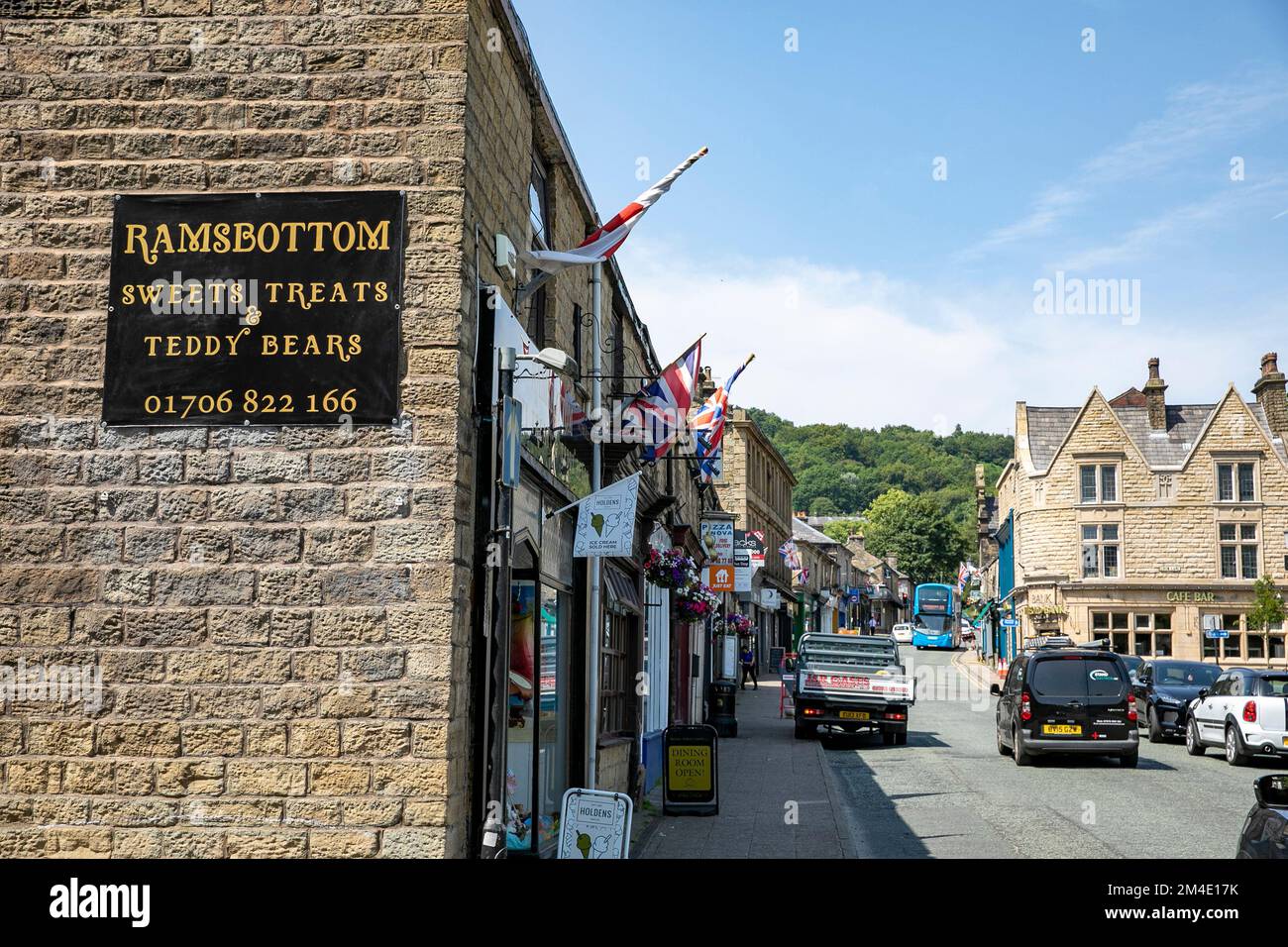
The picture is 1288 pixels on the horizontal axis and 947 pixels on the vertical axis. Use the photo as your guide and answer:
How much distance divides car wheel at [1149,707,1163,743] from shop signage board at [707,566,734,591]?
923cm

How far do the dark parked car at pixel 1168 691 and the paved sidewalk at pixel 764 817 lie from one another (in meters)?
7.34

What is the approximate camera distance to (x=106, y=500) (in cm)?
762

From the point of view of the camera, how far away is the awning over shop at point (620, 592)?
44.8ft

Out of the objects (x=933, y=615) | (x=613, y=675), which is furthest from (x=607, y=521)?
(x=933, y=615)

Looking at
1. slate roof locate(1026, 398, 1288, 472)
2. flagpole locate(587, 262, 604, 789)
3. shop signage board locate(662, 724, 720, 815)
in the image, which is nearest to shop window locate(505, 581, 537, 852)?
flagpole locate(587, 262, 604, 789)

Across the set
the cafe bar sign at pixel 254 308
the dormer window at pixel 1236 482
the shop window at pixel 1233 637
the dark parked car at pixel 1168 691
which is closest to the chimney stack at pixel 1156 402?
the dormer window at pixel 1236 482

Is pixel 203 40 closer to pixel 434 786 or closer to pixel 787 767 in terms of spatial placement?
pixel 434 786

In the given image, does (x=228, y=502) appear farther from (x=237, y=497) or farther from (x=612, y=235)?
(x=612, y=235)

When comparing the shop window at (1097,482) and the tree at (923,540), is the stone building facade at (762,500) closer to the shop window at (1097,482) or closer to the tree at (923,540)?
the shop window at (1097,482)

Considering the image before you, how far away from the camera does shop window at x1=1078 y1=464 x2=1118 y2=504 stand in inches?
2079

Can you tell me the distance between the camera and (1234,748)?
65.3 feet
